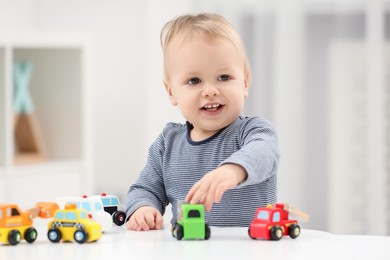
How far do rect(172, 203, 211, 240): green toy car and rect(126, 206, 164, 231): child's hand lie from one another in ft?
0.46

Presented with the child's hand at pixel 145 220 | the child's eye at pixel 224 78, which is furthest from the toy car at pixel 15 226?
the child's eye at pixel 224 78

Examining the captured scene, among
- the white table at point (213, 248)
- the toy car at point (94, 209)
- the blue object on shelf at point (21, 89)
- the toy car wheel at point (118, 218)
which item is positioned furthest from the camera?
the blue object on shelf at point (21, 89)

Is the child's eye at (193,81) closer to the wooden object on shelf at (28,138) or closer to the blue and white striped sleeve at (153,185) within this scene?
the blue and white striped sleeve at (153,185)

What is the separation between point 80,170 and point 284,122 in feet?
2.92

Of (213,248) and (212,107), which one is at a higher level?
(212,107)

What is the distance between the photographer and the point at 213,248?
0.90 m

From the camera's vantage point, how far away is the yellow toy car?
0.95 metres

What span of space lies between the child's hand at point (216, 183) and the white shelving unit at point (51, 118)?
1985mm

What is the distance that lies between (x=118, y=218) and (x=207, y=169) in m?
0.18

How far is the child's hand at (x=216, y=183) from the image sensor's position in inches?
37.2

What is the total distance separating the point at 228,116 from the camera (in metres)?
1.25

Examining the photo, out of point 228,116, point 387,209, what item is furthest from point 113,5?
point 228,116

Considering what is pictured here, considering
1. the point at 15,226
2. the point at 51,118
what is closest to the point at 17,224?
the point at 15,226

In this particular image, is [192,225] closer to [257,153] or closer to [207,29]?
[257,153]
